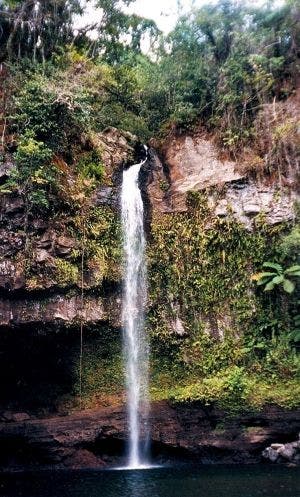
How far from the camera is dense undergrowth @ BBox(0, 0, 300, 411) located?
11.8 metres

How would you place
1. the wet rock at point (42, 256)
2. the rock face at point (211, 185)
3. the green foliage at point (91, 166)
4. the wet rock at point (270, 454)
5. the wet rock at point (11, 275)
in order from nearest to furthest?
the wet rock at point (270, 454) < the wet rock at point (11, 275) < the wet rock at point (42, 256) < the rock face at point (211, 185) < the green foliage at point (91, 166)

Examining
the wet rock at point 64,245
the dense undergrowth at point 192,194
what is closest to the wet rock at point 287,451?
the dense undergrowth at point 192,194

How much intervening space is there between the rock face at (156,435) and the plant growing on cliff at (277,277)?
292cm

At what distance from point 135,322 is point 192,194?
404 cm

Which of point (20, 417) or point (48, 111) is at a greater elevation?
point (48, 111)

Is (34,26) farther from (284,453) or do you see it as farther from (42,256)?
(284,453)

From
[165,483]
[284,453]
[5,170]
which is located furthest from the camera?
[5,170]

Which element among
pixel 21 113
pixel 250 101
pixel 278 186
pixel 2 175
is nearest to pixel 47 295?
pixel 2 175

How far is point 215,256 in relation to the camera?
1270 centimetres

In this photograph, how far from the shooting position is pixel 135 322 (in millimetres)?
12398

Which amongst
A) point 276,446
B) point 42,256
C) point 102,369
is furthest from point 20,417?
point 276,446

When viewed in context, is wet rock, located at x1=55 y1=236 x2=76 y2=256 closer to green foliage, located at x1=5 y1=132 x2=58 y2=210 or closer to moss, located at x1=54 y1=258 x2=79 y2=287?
moss, located at x1=54 y1=258 x2=79 y2=287

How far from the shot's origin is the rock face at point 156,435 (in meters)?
10.7

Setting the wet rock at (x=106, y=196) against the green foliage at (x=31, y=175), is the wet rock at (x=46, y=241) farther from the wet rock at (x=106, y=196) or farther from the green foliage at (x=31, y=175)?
the wet rock at (x=106, y=196)
